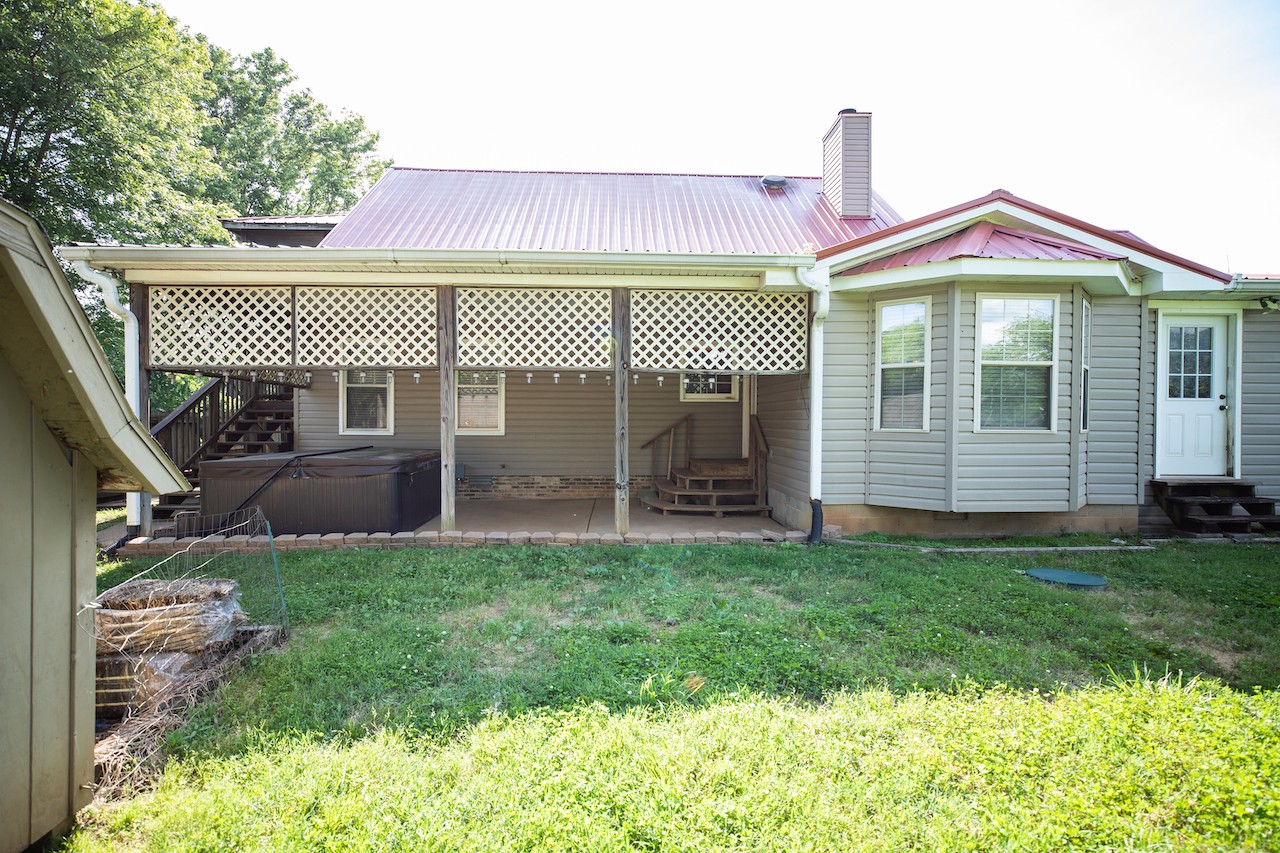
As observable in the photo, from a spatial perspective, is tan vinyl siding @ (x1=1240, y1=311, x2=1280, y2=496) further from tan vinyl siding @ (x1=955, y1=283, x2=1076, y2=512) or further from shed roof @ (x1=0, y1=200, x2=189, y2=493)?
shed roof @ (x1=0, y1=200, x2=189, y2=493)

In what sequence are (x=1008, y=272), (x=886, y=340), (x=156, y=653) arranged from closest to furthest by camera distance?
(x=156, y=653) < (x=1008, y=272) < (x=886, y=340)

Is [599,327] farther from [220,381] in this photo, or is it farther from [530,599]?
[220,381]

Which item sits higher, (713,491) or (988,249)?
(988,249)

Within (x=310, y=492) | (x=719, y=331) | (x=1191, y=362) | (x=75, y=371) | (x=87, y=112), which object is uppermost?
(x=87, y=112)

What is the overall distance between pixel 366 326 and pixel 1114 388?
363 inches

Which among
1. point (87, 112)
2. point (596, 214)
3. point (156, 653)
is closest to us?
point (156, 653)

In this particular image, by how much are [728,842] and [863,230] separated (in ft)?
30.4

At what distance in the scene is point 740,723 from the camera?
114 inches

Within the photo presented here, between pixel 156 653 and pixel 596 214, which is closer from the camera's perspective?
pixel 156 653

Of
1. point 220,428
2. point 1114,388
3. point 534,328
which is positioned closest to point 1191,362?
point 1114,388

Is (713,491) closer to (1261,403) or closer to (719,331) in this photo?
(719,331)

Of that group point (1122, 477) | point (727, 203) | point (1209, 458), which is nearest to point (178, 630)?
point (1122, 477)

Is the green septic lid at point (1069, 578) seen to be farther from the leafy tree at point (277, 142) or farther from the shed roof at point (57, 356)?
the leafy tree at point (277, 142)

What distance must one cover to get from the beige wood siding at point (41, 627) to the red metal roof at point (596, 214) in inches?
254
